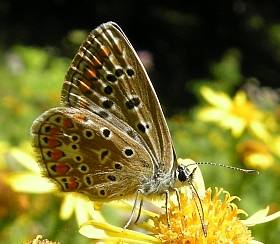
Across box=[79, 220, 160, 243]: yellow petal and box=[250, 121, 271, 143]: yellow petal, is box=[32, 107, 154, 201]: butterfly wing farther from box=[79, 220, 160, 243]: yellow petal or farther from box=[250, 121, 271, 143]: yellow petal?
box=[250, 121, 271, 143]: yellow petal

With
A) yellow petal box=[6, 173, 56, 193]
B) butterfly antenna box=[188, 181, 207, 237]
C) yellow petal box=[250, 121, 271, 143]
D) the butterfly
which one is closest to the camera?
butterfly antenna box=[188, 181, 207, 237]

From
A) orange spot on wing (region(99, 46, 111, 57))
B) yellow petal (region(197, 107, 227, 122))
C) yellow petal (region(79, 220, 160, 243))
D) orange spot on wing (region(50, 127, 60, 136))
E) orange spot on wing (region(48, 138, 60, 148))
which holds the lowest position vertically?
yellow petal (region(79, 220, 160, 243))

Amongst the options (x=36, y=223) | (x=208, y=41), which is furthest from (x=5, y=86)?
(x=208, y=41)

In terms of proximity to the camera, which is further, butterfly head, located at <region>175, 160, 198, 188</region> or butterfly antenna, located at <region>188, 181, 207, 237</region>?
butterfly head, located at <region>175, 160, 198, 188</region>

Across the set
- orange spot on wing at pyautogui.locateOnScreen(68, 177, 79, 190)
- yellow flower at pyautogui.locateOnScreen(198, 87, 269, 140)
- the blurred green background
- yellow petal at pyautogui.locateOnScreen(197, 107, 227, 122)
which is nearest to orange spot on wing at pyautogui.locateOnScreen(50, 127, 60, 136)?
orange spot on wing at pyautogui.locateOnScreen(68, 177, 79, 190)

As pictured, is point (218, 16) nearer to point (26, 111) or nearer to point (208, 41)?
point (208, 41)

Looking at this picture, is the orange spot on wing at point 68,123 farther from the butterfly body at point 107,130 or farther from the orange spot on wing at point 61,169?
the orange spot on wing at point 61,169

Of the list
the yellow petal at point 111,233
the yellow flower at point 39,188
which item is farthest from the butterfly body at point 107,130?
the yellow flower at point 39,188

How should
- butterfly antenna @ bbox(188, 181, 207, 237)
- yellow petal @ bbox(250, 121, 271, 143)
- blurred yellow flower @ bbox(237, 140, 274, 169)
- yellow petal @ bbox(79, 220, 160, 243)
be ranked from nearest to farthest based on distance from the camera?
yellow petal @ bbox(79, 220, 160, 243) → butterfly antenna @ bbox(188, 181, 207, 237) → blurred yellow flower @ bbox(237, 140, 274, 169) → yellow petal @ bbox(250, 121, 271, 143)

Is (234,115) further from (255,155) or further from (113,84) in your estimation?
(113,84)
